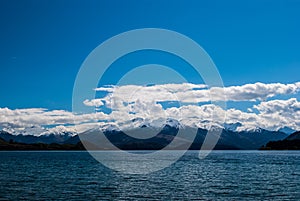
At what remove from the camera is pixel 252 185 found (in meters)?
78.4

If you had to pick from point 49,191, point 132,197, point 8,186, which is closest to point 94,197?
point 132,197

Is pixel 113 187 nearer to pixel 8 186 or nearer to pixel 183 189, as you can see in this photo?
pixel 183 189

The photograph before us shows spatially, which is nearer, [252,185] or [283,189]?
[283,189]

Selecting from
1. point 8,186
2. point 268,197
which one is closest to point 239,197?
point 268,197

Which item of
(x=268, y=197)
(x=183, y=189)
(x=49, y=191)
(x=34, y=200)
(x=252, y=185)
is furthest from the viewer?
(x=252, y=185)

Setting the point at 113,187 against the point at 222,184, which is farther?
the point at 222,184

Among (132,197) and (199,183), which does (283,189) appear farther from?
(132,197)

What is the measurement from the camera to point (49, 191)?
Answer: 6694cm

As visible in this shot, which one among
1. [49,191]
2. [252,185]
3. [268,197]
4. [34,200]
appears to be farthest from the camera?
[252,185]

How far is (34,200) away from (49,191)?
9607 mm

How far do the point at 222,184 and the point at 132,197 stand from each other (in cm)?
2631

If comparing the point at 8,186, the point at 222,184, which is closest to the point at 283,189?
the point at 222,184

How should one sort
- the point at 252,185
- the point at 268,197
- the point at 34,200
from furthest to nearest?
1. the point at 252,185
2. the point at 268,197
3. the point at 34,200

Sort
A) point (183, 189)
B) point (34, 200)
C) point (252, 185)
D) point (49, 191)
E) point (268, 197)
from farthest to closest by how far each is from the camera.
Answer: point (252, 185) < point (183, 189) < point (49, 191) < point (268, 197) < point (34, 200)
